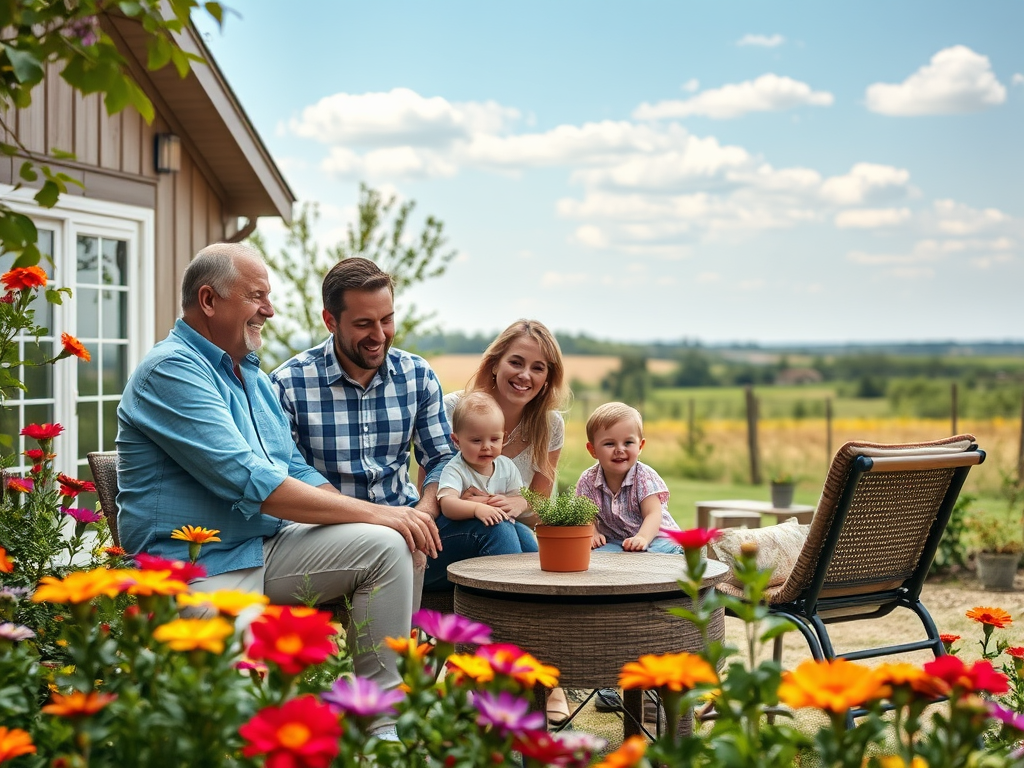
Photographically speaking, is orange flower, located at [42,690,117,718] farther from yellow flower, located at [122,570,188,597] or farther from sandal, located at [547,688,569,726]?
sandal, located at [547,688,569,726]

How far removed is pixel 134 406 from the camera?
2629 millimetres

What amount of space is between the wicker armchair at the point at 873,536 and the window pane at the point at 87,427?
397cm

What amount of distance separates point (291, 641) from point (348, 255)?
962 centimetres

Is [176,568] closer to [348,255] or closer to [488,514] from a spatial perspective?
[488,514]

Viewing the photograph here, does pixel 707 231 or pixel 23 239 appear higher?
pixel 707 231

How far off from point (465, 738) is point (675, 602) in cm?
132

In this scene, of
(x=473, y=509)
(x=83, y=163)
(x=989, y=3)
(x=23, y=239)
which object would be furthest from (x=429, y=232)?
(x=989, y=3)

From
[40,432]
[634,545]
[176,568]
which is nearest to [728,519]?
[634,545]

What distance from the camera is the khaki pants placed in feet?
8.82

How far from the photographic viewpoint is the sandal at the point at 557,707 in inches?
132

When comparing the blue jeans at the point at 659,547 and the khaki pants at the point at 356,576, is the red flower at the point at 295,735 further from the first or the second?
the blue jeans at the point at 659,547

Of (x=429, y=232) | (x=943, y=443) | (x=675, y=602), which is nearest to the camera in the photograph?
(x=675, y=602)

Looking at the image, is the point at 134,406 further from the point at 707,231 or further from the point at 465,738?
the point at 707,231

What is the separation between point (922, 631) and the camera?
526 cm
